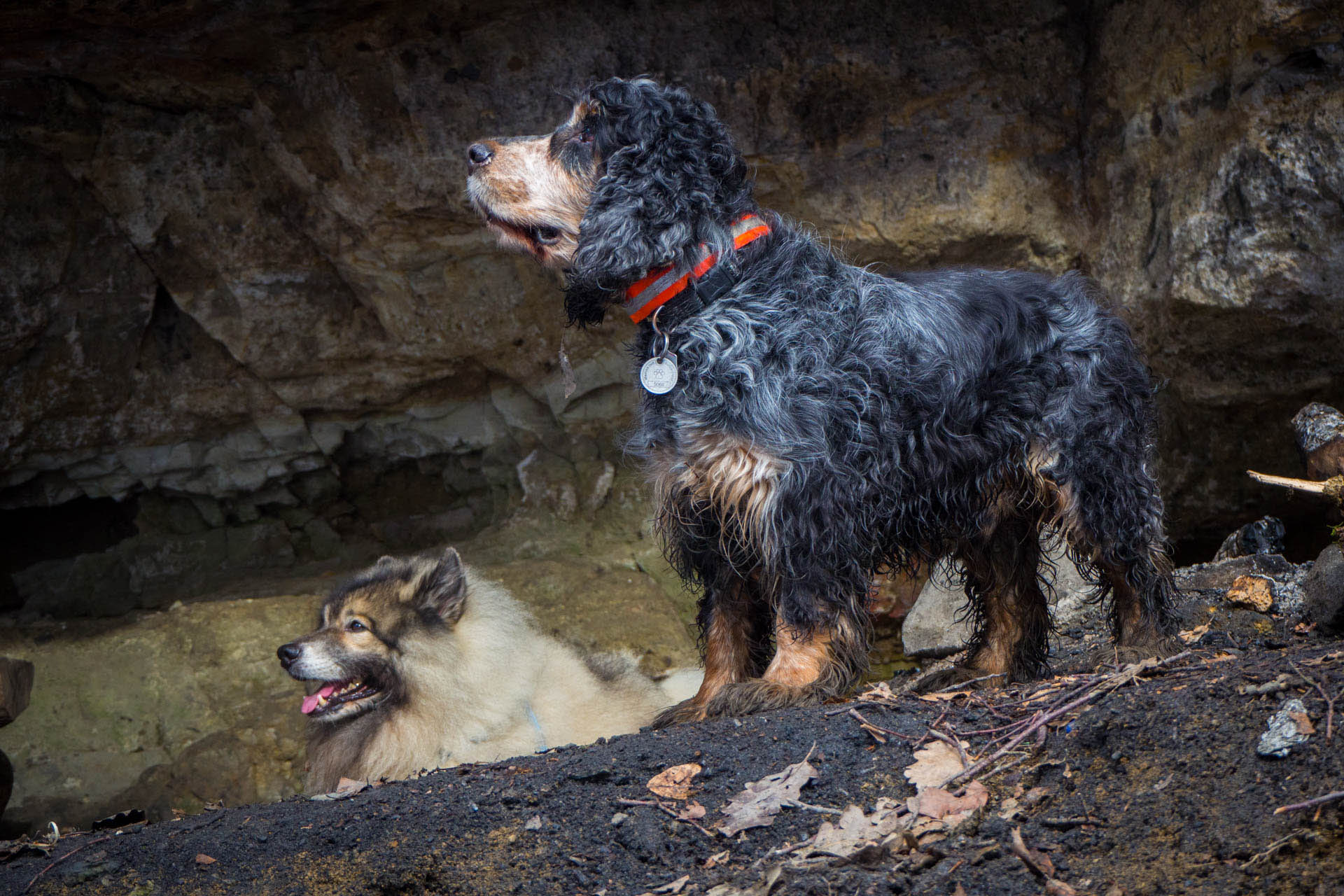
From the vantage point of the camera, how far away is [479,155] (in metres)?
3.89

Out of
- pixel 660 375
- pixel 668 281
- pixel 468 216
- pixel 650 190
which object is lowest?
pixel 660 375

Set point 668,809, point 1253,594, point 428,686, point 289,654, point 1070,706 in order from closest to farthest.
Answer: point 668,809 → point 1070,706 → point 289,654 → point 428,686 → point 1253,594

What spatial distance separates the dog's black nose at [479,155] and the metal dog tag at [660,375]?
993 mm

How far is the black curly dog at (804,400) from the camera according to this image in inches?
139

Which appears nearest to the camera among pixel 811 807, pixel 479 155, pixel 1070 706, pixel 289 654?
pixel 811 807

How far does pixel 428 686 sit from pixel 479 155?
91.3 inches

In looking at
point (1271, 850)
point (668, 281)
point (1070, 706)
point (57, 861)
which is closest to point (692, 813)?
point (1070, 706)

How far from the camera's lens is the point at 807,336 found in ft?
11.8

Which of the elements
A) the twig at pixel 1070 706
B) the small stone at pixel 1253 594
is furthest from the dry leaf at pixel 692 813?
the small stone at pixel 1253 594

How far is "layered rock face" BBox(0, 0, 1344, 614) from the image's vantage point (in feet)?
18.4

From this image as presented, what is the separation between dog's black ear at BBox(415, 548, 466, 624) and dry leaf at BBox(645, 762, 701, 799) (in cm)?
210

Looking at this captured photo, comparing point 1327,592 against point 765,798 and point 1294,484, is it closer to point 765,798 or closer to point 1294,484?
point 1294,484

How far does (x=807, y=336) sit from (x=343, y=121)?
4.21m

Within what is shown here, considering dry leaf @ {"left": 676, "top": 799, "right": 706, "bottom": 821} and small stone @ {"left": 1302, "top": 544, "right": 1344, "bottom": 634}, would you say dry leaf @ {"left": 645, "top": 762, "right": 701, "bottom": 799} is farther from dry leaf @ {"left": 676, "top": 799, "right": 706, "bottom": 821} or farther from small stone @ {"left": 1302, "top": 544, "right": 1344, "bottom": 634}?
small stone @ {"left": 1302, "top": 544, "right": 1344, "bottom": 634}
